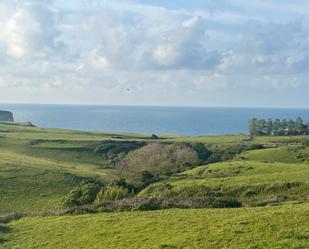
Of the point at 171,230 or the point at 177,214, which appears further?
the point at 177,214

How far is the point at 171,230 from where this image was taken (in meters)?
25.1

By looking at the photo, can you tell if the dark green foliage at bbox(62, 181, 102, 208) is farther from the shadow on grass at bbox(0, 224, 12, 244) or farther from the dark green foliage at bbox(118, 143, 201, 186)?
the dark green foliage at bbox(118, 143, 201, 186)

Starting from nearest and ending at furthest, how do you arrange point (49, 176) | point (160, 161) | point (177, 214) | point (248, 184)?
point (177, 214)
point (248, 184)
point (49, 176)
point (160, 161)

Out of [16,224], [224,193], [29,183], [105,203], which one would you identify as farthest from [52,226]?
[29,183]

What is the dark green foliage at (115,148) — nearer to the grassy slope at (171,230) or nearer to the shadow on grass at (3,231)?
the shadow on grass at (3,231)

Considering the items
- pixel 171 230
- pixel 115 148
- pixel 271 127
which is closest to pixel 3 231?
pixel 171 230

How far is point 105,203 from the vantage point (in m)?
34.7

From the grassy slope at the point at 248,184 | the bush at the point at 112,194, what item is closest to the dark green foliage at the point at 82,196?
the bush at the point at 112,194

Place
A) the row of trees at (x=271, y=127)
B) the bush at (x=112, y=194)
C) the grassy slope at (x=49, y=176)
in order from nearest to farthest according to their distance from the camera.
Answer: the bush at (x=112, y=194)
the grassy slope at (x=49, y=176)
the row of trees at (x=271, y=127)

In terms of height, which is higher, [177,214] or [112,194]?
[177,214]

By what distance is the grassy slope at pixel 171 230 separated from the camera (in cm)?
2169

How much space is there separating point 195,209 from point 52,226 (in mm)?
8851

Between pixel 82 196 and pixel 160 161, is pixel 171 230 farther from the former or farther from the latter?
pixel 160 161

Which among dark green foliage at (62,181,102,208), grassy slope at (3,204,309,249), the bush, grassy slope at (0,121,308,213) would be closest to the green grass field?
grassy slope at (3,204,309,249)
